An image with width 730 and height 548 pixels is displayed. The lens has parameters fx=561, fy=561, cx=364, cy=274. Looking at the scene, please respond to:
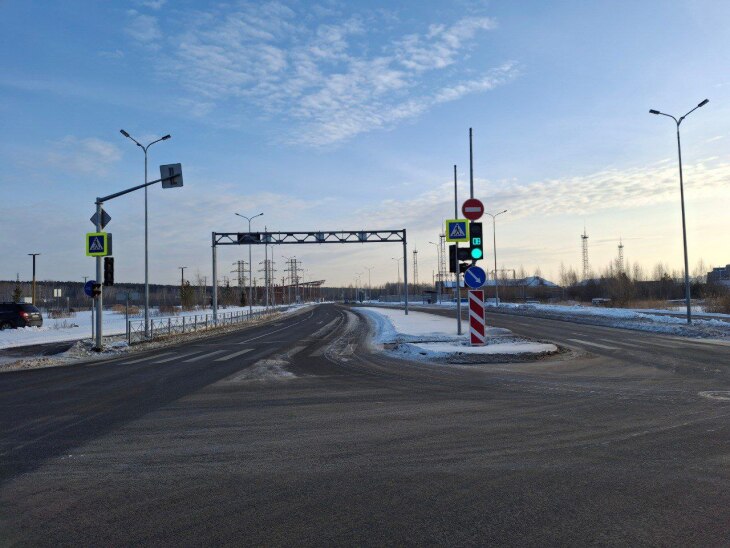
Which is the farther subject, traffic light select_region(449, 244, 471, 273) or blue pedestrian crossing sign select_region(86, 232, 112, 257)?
blue pedestrian crossing sign select_region(86, 232, 112, 257)

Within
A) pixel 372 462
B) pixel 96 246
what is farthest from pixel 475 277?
pixel 96 246

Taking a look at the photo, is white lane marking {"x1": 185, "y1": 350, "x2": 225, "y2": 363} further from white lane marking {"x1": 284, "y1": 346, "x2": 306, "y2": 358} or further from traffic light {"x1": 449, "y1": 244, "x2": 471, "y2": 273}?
traffic light {"x1": 449, "y1": 244, "x2": 471, "y2": 273}

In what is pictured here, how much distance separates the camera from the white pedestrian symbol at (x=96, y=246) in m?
23.1

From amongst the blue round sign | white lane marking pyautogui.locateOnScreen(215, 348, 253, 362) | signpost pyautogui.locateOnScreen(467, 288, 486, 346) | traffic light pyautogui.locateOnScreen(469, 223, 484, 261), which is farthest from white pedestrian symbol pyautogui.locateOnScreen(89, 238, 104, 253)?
signpost pyautogui.locateOnScreen(467, 288, 486, 346)

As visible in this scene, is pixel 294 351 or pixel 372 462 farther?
pixel 294 351

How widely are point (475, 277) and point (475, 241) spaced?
156 centimetres

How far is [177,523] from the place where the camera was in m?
4.38

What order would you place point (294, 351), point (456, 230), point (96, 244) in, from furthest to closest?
point (96, 244)
point (456, 230)
point (294, 351)

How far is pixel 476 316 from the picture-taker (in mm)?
18781

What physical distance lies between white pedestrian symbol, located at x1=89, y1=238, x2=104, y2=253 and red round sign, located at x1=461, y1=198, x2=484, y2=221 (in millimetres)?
14884

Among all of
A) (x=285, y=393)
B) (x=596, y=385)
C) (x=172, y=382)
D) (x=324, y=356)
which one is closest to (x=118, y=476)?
(x=285, y=393)

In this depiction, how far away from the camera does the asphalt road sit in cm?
426

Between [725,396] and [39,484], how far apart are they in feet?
33.3

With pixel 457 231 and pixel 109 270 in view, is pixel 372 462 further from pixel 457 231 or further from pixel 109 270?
pixel 109 270
